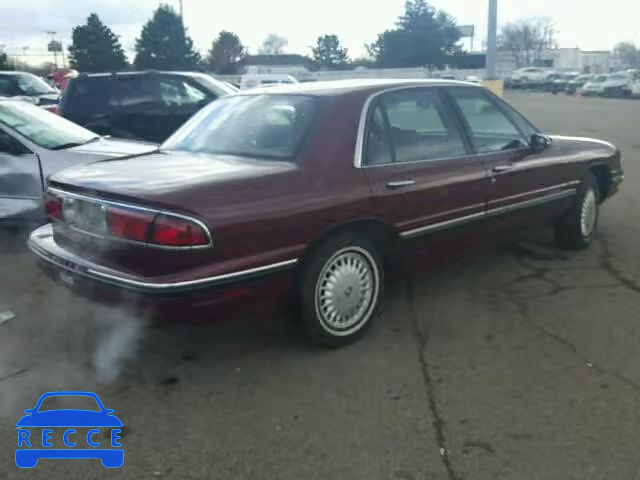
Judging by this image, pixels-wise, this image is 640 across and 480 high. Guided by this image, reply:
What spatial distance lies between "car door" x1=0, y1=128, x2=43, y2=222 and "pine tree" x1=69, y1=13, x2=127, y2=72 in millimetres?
53452

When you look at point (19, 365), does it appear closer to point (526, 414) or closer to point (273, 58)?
point (526, 414)

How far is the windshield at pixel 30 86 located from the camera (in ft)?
51.0

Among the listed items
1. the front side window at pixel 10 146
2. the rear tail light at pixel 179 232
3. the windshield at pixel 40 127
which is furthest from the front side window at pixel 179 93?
the rear tail light at pixel 179 232

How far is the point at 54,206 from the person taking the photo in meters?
3.88

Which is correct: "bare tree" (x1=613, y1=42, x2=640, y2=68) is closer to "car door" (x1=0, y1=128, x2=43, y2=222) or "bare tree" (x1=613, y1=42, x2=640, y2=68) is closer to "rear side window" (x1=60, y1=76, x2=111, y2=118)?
"rear side window" (x1=60, y1=76, x2=111, y2=118)

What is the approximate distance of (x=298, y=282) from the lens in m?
3.60

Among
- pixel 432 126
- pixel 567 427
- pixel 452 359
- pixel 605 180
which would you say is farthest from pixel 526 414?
pixel 605 180

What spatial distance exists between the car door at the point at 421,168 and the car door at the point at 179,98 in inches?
245

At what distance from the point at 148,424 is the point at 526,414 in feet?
5.88

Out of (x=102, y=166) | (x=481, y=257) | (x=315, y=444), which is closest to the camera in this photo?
(x=315, y=444)

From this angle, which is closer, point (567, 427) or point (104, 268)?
point (567, 427)

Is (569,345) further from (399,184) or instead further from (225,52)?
(225,52)

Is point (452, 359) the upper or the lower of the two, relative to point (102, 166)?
lower

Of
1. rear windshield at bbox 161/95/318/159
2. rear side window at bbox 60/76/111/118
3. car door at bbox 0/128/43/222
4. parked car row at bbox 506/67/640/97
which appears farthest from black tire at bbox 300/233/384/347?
parked car row at bbox 506/67/640/97
